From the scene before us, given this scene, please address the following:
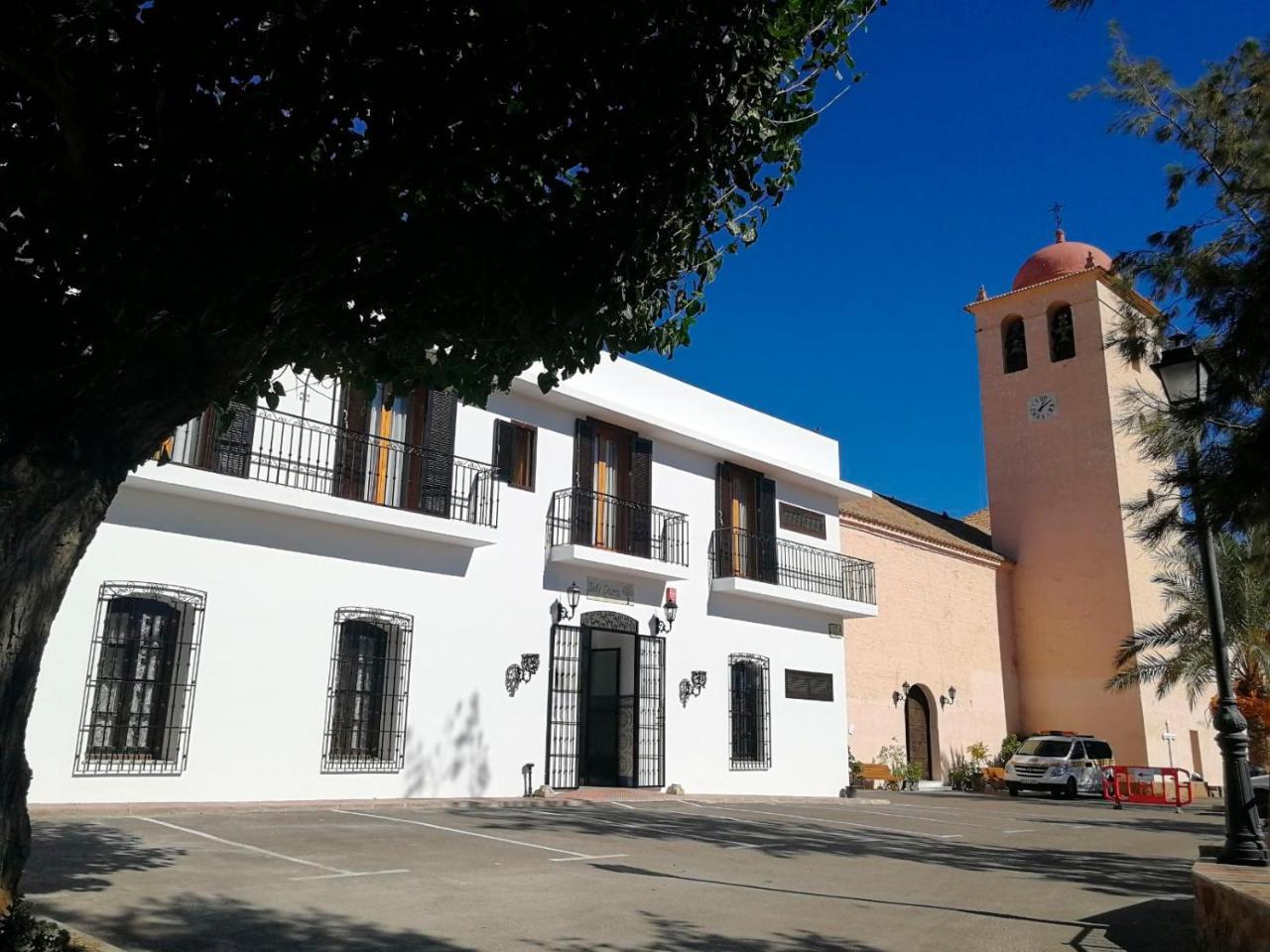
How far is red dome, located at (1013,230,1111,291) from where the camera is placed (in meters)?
32.2

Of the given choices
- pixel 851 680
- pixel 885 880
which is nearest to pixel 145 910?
pixel 885 880

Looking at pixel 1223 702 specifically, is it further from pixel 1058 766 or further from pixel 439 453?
pixel 1058 766

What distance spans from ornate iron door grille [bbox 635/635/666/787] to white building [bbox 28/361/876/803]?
4 centimetres

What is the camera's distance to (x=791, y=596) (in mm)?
19719

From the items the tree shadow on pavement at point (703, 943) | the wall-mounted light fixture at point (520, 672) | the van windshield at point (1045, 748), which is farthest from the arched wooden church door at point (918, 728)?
the tree shadow on pavement at point (703, 943)

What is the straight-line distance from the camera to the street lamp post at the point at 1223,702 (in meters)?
7.74

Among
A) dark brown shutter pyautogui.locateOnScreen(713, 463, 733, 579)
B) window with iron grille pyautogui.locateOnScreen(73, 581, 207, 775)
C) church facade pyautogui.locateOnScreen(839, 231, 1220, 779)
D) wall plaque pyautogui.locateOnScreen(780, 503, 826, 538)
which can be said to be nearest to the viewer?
window with iron grille pyautogui.locateOnScreen(73, 581, 207, 775)

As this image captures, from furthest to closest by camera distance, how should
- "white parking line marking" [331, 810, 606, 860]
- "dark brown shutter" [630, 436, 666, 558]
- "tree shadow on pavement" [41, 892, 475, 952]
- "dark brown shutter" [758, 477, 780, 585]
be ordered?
"dark brown shutter" [758, 477, 780, 585], "dark brown shutter" [630, 436, 666, 558], "white parking line marking" [331, 810, 606, 860], "tree shadow on pavement" [41, 892, 475, 952]

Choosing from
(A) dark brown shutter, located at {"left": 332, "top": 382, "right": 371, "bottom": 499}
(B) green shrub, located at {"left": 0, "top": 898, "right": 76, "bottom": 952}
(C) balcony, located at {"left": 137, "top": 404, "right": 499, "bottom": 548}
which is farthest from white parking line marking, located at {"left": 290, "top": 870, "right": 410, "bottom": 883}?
(A) dark brown shutter, located at {"left": 332, "top": 382, "right": 371, "bottom": 499}

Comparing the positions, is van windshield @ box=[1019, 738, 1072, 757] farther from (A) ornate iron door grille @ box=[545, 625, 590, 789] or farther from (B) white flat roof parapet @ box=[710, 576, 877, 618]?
(A) ornate iron door grille @ box=[545, 625, 590, 789]

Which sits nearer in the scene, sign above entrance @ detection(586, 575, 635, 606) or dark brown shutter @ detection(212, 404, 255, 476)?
dark brown shutter @ detection(212, 404, 255, 476)

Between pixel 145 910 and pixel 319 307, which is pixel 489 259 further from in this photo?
pixel 145 910

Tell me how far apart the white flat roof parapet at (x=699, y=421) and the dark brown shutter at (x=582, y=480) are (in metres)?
0.40

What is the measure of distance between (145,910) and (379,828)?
14.8ft
